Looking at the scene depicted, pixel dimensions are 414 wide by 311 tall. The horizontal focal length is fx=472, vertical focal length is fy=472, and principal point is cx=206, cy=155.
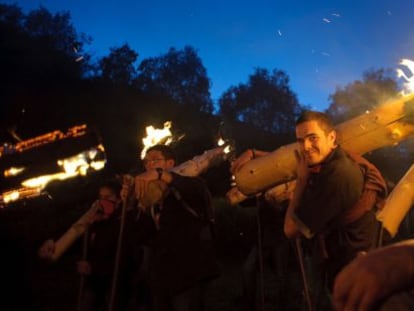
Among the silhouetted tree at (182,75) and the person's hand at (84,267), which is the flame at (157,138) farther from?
the silhouetted tree at (182,75)

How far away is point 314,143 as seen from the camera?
11.6ft

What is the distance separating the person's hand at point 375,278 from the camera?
1.04 metres

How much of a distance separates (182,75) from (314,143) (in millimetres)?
34878

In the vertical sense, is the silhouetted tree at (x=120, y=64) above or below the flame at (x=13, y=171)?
above

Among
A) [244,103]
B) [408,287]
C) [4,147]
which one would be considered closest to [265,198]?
[408,287]

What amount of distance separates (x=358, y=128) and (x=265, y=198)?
2946 millimetres

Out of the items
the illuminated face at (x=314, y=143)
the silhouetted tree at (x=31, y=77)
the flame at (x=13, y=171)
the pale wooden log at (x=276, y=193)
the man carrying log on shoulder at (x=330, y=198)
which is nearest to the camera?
the man carrying log on shoulder at (x=330, y=198)

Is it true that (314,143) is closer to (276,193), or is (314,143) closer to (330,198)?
(330,198)

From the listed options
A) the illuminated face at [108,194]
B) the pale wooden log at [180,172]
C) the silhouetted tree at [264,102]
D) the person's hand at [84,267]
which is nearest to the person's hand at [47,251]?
the pale wooden log at [180,172]

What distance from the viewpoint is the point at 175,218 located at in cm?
452

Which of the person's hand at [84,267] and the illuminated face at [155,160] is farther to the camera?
the person's hand at [84,267]

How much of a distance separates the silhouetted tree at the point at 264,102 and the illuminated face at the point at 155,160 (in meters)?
37.5

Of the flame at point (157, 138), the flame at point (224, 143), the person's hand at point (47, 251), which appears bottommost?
the person's hand at point (47, 251)

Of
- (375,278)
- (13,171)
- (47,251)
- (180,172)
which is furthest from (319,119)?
(13,171)
